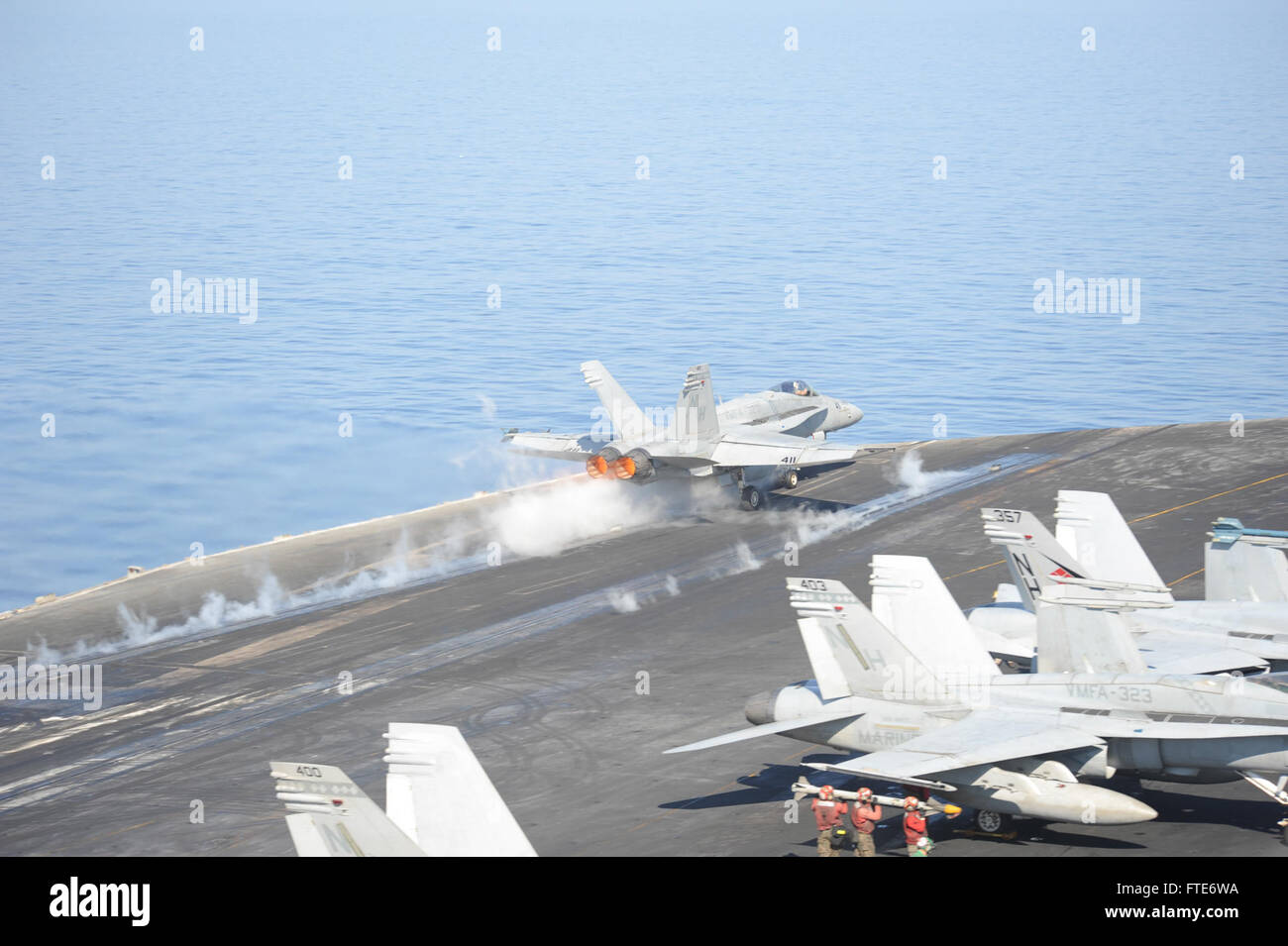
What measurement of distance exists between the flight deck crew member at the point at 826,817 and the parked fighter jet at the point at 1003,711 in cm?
78

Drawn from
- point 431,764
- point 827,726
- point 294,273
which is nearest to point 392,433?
point 294,273

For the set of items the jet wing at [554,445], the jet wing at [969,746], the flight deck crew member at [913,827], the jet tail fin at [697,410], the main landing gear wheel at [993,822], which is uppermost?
the jet tail fin at [697,410]

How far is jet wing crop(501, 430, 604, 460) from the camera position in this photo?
181ft

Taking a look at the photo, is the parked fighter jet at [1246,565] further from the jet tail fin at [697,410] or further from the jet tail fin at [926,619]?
the jet tail fin at [697,410]

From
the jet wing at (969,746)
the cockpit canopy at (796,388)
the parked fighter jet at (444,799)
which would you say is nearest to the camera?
the parked fighter jet at (444,799)

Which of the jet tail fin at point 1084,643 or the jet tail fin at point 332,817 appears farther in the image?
the jet tail fin at point 1084,643

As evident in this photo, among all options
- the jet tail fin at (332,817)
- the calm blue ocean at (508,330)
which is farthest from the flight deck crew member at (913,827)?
the calm blue ocean at (508,330)

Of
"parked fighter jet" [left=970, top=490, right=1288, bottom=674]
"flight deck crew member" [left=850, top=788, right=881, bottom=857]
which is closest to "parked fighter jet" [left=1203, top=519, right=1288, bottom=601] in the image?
"parked fighter jet" [left=970, top=490, right=1288, bottom=674]

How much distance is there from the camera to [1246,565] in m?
36.5

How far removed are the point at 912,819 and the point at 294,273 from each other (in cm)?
14497

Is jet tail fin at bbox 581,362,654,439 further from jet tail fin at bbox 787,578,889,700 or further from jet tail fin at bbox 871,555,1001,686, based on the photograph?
jet tail fin at bbox 787,578,889,700

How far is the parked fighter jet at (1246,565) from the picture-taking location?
36219 millimetres
